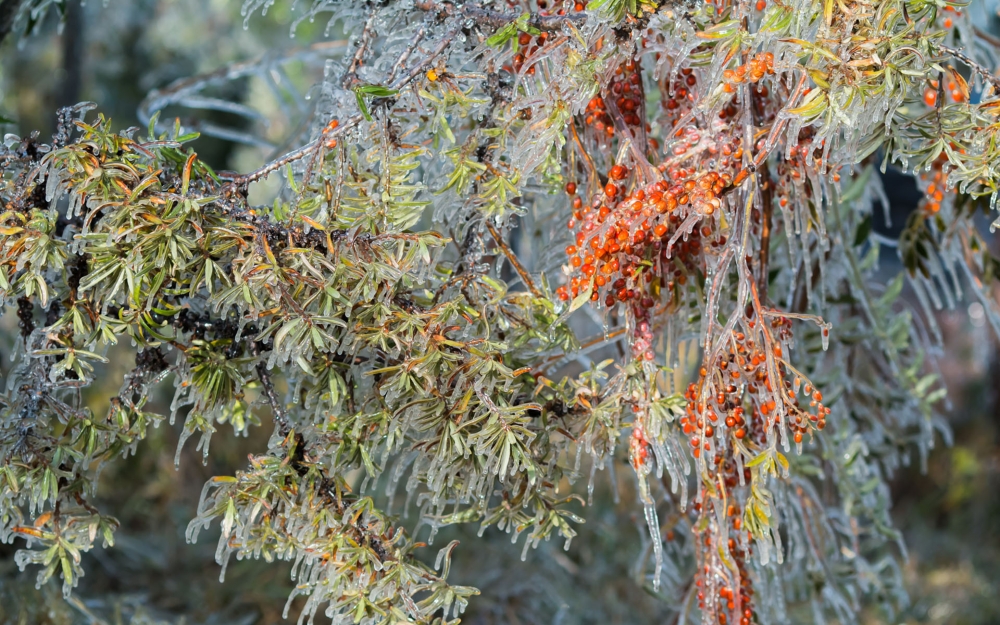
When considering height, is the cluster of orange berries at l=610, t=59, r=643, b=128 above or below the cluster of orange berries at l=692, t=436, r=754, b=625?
above

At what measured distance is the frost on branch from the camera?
2.36 feet

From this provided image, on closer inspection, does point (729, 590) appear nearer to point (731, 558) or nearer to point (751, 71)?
point (731, 558)

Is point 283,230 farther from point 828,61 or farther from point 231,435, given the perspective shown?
point 231,435

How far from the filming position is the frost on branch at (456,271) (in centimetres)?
72

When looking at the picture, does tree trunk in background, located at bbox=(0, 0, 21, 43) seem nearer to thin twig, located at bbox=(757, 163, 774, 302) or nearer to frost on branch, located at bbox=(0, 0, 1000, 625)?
frost on branch, located at bbox=(0, 0, 1000, 625)

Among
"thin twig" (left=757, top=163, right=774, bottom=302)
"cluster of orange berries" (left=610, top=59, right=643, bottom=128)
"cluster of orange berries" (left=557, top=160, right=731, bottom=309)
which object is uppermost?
"cluster of orange berries" (left=610, top=59, right=643, bottom=128)

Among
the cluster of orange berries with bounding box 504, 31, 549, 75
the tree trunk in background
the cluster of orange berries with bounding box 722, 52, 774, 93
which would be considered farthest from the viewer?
the tree trunk in background

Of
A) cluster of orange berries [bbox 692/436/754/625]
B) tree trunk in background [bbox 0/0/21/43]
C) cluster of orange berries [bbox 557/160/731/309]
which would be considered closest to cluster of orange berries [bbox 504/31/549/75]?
cluster of orange berries [bbox 557/160/731/309]

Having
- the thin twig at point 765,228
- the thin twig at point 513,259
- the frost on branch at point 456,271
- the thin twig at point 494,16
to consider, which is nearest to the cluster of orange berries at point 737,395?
the frost on branch at point 456,271

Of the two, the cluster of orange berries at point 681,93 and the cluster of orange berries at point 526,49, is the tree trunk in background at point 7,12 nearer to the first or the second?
the cluster of orange berries at point 526,49

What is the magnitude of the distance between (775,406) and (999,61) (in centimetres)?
98

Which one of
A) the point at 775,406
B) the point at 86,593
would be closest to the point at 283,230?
the point at 775,406

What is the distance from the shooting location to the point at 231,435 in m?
3.68

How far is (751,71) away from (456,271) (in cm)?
40
